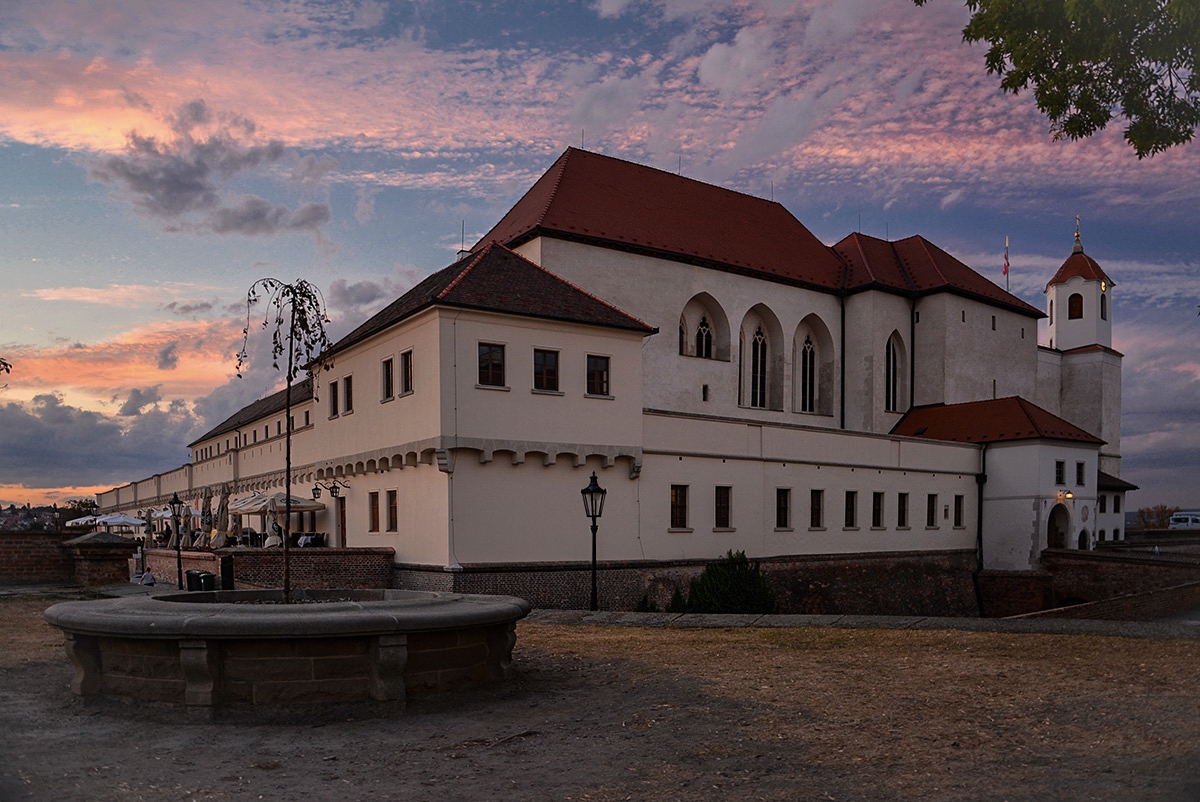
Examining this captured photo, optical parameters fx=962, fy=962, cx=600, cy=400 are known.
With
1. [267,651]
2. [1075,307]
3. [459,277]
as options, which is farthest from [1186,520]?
[267,651]

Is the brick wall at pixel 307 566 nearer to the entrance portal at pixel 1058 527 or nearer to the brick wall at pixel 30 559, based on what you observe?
the brick wall at pixel 30 559

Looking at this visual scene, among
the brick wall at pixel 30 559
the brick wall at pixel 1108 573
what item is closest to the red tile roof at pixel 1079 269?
the brick wall at pixel 1108 573

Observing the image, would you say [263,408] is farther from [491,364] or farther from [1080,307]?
[1080,307]

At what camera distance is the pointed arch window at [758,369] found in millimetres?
43531

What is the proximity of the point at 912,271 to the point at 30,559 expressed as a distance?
41.2m

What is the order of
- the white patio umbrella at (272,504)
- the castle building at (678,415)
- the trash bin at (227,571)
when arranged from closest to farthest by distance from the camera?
the trash bin at (227,571)
the castle building at (678,415)
the white patio umbrella at (272,504)

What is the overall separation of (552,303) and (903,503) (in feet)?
62.6

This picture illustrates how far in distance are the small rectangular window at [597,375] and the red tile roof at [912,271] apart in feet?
73.9

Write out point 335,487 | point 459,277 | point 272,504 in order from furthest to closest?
point 272,504, point 335,487, point 459,277

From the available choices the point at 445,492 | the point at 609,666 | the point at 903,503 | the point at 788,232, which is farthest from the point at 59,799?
the point at 788,232

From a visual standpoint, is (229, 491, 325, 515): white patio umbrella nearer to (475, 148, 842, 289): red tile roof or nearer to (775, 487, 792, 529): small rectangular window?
(475, 148, 842, 289): red tile roof

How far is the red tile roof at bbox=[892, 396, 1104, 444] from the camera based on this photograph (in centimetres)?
4131

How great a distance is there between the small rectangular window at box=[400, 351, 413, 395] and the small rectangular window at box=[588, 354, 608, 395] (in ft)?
16.4

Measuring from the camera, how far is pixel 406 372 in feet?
87.9
